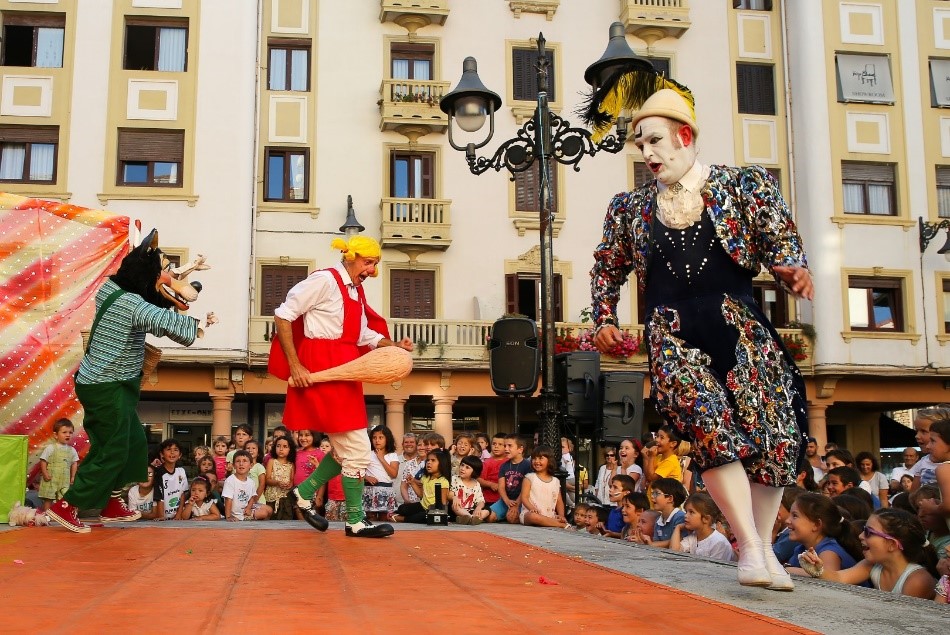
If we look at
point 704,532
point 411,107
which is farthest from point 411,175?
point 704,532

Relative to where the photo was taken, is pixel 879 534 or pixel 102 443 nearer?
pixel 879 534

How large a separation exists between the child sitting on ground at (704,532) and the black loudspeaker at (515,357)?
3813mm

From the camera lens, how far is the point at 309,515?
664cm

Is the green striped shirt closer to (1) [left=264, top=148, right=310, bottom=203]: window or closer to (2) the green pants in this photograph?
(2) the green pants

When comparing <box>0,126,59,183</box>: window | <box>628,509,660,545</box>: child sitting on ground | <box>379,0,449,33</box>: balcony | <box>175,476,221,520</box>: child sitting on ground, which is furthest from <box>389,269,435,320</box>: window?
<box>628,509,660,545</box>: child sitting on ground

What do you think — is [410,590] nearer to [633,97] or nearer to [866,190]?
[633,97]

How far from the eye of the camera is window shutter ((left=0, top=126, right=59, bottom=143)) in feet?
76.3

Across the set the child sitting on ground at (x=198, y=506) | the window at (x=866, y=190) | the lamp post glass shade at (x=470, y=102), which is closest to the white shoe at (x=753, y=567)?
the child sitting on ground at (x=198, y=506)

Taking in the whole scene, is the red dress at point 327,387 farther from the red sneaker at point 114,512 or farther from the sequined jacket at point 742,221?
the sequined jacket at point 742,221

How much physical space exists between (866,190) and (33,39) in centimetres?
2036

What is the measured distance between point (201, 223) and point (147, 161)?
1.99 metres

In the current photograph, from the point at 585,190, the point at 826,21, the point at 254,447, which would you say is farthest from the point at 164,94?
the point at 826,21

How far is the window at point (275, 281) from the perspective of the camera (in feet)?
77.9

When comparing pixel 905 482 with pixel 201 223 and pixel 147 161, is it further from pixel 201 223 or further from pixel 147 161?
pixel 147 161
